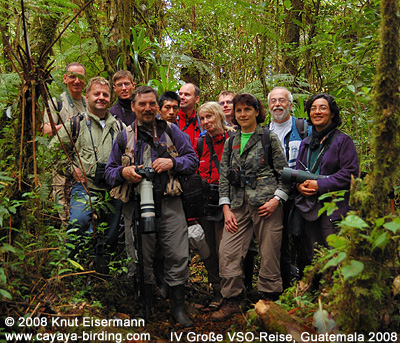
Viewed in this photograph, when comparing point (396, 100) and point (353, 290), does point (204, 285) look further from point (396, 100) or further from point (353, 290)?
point (396, 100)

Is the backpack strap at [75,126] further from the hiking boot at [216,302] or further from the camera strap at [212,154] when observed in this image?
the hiking boot at [216,302]

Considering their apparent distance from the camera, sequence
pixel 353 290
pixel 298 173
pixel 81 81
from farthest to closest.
Result: 1. pixel 81 81
2. pixel 298 173
3. pixel 353 290

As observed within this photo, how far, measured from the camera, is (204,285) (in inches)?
215

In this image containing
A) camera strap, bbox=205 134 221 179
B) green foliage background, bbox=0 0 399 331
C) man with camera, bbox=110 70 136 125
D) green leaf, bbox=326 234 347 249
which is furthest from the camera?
man with camera, bbox=110 70 136 125

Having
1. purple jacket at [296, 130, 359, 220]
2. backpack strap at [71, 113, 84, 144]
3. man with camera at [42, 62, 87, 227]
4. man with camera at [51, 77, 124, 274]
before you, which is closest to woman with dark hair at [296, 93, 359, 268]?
purple jacket at [296, 130, 359, 220]

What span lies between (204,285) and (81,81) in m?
3.36

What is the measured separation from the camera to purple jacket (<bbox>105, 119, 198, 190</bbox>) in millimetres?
4105

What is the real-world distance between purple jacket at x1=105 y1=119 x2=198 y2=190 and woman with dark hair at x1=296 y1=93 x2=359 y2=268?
127cm

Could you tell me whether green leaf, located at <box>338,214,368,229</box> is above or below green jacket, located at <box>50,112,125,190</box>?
below

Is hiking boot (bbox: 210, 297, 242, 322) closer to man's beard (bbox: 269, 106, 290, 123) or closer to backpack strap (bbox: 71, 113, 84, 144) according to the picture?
man's beard (bbox: 269, 106, 290, 123)

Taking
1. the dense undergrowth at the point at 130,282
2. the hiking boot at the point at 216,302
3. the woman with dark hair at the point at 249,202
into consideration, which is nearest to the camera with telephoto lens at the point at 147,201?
the dense undergrowth at the point at 130,282

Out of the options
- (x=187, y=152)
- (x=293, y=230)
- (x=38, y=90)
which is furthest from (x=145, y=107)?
(x=293, y=230)

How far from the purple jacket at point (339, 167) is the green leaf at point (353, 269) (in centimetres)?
159

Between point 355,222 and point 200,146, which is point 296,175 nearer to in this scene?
point 200,146
